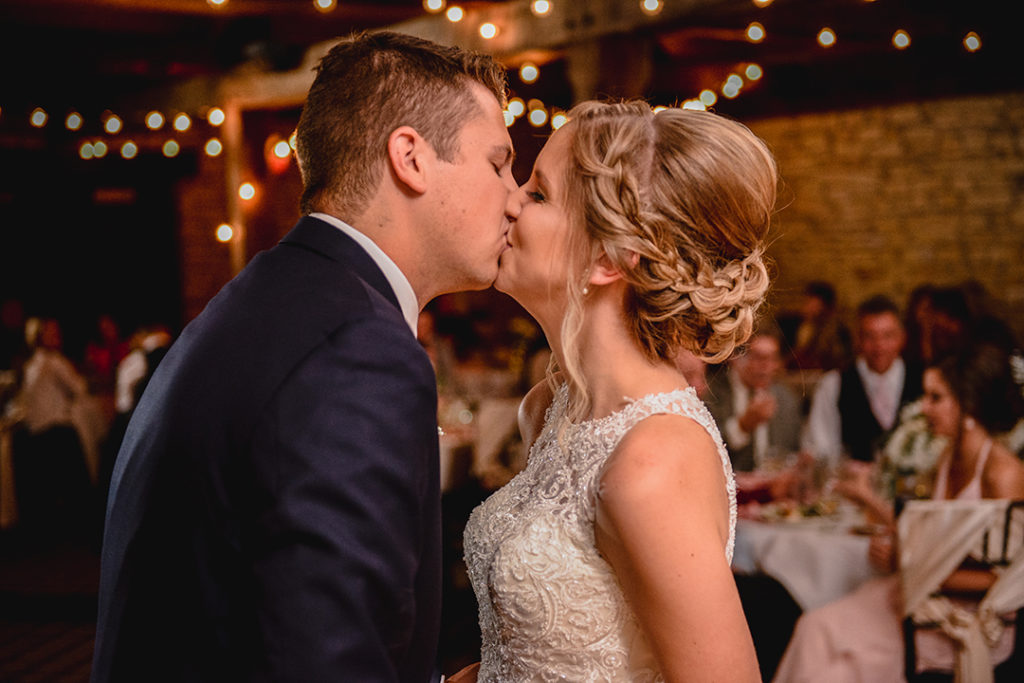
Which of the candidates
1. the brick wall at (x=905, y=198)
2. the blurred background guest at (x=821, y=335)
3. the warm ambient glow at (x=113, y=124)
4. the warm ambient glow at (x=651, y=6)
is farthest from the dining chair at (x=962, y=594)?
the warm ambient glow at (x=113, y=124)

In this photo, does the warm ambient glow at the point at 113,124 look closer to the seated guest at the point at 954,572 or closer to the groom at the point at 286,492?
the seated guest at the point at 954,572

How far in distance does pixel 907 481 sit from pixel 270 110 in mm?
5060

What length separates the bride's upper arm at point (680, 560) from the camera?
1235mm

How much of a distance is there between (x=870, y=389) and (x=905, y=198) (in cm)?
513

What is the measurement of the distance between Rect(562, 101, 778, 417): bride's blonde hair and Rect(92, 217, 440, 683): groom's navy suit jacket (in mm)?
531

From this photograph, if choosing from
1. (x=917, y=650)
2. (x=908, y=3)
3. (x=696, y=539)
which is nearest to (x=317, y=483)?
(x=696, y=539)

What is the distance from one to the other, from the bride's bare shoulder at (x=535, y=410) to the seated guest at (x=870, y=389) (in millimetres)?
3117

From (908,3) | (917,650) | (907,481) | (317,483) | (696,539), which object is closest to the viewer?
(317,483)

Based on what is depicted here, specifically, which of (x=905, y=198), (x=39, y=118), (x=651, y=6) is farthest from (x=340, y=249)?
(x=905, y=198)

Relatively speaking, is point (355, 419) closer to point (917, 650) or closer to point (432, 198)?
point (432, 198)

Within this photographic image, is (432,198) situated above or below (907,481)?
above

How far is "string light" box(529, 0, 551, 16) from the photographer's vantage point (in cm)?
473

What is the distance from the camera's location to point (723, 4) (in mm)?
4031

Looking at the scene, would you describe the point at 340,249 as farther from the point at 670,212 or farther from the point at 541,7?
the point at 541,7
